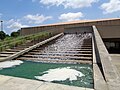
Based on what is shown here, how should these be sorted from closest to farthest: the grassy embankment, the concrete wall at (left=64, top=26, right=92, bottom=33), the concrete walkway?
the concrete walkway < the grassy embankment < the concrete wall at (left=64, top=26, right=92, bottom=33)

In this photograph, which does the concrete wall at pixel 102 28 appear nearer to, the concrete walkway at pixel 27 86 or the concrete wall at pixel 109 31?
the concrete wall at pixel 109 31

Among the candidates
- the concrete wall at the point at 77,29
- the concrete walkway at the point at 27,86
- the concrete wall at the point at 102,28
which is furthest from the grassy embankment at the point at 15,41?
the concrete walkway at the point at 27,86

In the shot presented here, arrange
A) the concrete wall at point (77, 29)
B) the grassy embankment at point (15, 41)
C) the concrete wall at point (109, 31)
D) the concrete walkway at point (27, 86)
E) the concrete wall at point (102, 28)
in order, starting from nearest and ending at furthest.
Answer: the concrete walkway at point (27, 86), the grassy embankment at point (15, 41), the concrete wall at point (109, 31), the concrete wall at point (102, 28), the concrete wall at point (77, 29)

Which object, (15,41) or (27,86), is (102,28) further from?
(27,86)

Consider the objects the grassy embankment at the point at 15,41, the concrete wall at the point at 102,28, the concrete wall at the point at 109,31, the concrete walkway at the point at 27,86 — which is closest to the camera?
the concrete walkway at the point at 27,86

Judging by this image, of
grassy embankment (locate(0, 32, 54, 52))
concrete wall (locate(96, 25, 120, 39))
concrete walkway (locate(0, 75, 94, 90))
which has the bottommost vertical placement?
concrete walkway (locate(0, 75, 94, 90))

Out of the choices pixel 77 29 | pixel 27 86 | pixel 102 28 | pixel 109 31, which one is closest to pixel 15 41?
pixel 27 86

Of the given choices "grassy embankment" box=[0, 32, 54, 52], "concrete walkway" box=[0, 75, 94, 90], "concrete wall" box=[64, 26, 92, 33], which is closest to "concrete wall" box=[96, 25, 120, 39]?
"concrete wall" box=[64, 26, 92, 33]

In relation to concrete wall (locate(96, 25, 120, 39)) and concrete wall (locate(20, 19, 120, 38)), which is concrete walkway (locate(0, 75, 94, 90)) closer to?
concrete wall (locate(20, 19, 120, 38))

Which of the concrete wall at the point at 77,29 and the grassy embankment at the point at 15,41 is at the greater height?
the concrete wall at the point at 77,29

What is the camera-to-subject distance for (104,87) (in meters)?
3.83

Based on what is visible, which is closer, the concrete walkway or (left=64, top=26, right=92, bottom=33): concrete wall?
the concrete walkway

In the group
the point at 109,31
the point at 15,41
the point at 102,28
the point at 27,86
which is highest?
the point at 102,28

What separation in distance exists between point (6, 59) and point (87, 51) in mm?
5027
